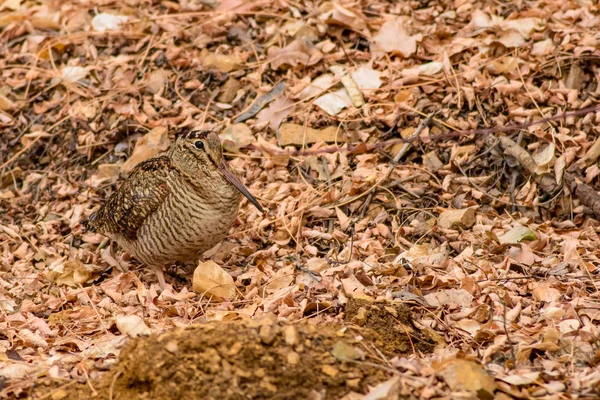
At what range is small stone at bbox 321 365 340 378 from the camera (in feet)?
13.3

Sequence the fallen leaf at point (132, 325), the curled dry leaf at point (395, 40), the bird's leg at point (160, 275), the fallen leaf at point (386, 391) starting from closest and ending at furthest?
the fallen leaf at point (386, 391), the fallen leaf at point (132, 325), the bird's leg at point (160, 275), the curled dry leaf at point (395, 40)

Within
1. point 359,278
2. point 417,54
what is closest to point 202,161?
point 359,278

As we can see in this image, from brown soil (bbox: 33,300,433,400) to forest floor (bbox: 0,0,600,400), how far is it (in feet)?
0.03

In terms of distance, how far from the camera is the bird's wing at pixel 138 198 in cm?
616

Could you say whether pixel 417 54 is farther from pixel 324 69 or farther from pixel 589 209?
pixel 589 209

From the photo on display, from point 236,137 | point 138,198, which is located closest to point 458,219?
point 236,137

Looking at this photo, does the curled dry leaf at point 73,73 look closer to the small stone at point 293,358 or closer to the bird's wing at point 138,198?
the bird's wing at point 138,198

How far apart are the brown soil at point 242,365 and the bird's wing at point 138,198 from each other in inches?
78.1

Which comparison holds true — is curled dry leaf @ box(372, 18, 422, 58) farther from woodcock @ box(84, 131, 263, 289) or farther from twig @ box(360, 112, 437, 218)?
woodcock @ box(84, 131, 263, 289)

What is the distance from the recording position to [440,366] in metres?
4.14

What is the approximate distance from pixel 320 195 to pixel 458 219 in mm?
1067

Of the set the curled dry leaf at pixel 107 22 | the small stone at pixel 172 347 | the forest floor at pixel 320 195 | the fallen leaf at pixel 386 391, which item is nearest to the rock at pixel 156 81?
the forest floor at pixel 320 195

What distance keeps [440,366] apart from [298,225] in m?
2.39

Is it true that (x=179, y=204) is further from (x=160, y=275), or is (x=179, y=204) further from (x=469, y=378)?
(x=469, y=378)
